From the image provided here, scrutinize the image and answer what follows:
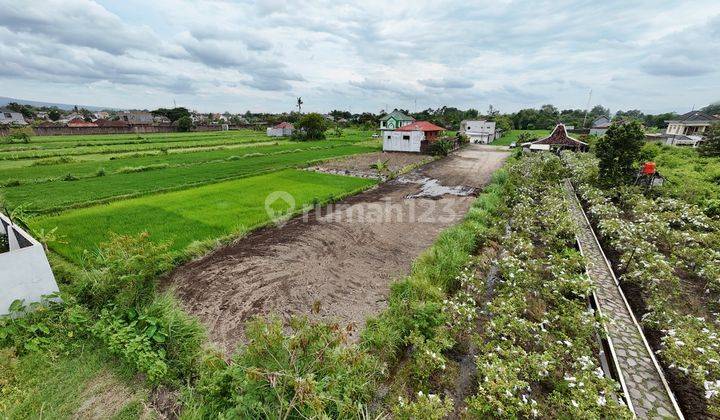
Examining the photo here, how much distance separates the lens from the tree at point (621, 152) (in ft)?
47.6

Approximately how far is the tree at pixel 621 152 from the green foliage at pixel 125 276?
1913cm

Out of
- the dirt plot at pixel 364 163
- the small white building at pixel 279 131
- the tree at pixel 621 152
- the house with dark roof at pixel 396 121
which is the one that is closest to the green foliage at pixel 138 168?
the dirt plot at pixel 364 163

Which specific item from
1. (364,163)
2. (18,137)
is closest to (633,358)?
(364,163)

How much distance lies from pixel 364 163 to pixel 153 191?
16349mm

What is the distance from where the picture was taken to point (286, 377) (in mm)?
4102

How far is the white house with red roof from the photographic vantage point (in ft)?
109

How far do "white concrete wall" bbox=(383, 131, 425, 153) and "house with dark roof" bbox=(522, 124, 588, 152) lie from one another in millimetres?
11870

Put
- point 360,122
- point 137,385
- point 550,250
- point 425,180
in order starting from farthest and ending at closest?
1. point 360,122
2. point 425,180
3. point 550,250
4. point 137,385

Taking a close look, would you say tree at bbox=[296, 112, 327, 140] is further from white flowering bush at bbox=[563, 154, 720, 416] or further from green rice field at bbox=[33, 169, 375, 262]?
white flowering bush at bbox=[563, 154, 720, 416]

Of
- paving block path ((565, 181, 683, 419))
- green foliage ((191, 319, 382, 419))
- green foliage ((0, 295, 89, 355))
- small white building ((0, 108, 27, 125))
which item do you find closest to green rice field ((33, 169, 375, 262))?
green foliage ((0, 295, 89, 355))

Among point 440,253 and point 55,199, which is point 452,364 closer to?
point 440,253

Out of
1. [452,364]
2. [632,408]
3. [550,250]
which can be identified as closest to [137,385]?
[452,364]

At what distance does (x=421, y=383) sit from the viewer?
510 centimetres

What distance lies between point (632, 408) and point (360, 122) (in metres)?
81.8
